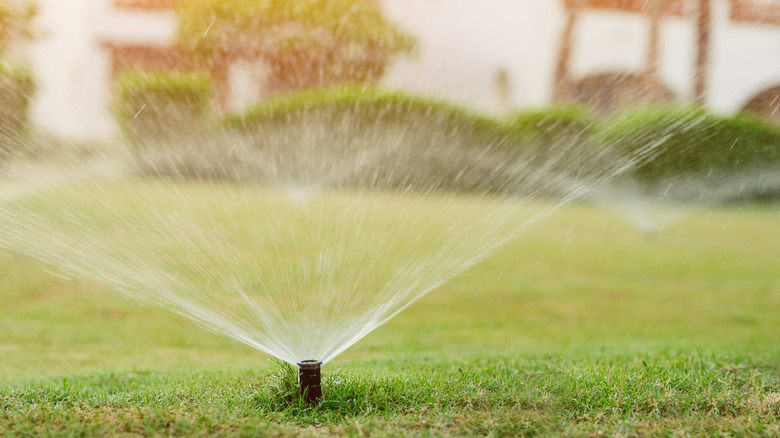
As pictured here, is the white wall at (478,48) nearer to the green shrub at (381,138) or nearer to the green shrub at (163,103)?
the green shrub at (381,138)

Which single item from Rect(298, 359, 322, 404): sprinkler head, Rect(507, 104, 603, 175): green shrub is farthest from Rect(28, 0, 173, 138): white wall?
Rect(298, 359, 322, 404): sprinkler head

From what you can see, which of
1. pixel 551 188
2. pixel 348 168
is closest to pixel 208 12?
pixel 348 168

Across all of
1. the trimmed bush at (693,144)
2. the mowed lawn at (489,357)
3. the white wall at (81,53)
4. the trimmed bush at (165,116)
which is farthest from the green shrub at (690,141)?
the white wall at (81,53)

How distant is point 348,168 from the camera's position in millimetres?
11680

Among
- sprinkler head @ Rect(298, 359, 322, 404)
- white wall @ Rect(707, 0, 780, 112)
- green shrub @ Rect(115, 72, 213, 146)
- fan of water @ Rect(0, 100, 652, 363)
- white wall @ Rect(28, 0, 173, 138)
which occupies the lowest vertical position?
sprinkler head @ Rect(298, 359, 322, 404)

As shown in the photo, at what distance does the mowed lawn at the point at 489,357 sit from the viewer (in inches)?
110

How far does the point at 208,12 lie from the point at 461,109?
861 centimetres

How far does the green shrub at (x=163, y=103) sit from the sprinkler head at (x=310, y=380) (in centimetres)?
1032

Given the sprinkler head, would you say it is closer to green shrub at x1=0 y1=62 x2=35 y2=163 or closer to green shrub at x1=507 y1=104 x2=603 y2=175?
green shrub at x1=0 y1=62 x2=35 y2=163

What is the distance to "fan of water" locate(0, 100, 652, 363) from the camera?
5098 millimetres

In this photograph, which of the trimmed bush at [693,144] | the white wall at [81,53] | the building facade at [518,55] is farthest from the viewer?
the white wall at [81,53]

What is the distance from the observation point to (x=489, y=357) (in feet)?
14.0

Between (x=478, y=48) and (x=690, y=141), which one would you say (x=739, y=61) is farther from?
(x=690, y=141)

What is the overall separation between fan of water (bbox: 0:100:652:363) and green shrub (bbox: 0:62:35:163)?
2.75 ft
